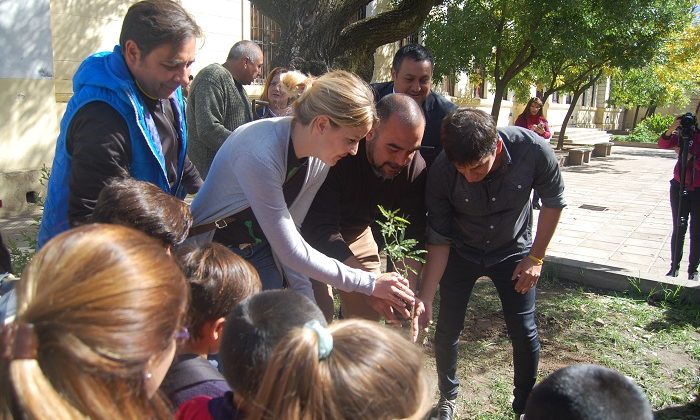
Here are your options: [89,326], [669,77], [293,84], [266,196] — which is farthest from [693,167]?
[669,77]

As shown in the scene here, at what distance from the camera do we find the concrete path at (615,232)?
5.25 m

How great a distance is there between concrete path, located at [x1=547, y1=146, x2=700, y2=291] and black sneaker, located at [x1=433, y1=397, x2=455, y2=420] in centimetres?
272

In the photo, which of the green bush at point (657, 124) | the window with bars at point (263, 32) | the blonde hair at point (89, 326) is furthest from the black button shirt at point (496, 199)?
the green bush at point (657, 124)

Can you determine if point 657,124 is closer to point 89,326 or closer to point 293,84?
point 293,84

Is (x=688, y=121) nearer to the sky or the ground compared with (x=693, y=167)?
nearer to the sky

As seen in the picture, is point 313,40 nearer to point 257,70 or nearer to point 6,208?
point 257,70

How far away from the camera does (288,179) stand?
2.35 meters

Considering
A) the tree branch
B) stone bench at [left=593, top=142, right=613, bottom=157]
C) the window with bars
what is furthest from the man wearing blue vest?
stone bench at [left=593, top=142, right=613, bottom=157]

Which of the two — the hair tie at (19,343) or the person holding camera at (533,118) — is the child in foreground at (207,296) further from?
the person holding camera at (533,118)

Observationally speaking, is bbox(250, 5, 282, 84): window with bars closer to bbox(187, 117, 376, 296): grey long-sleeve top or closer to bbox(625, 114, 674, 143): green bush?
bbox(187, 117, 376, 296): grey long-sleeve top

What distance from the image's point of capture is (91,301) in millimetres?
961

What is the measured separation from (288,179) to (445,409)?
1.55 m

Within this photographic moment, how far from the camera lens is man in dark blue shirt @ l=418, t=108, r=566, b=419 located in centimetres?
279

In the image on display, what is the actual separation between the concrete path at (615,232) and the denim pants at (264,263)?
3.67 metres
